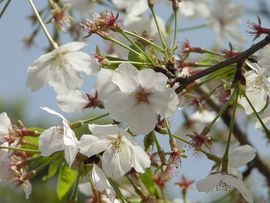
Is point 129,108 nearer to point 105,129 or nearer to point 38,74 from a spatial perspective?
point 105,129

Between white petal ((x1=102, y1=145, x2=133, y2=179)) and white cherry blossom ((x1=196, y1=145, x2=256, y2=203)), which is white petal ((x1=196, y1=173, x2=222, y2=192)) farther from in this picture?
white petal ((x1=102, y1=145, x2=133, y2=179))

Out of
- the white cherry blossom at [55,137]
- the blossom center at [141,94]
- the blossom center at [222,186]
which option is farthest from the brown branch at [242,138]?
the white cherry blossom at [55,137]

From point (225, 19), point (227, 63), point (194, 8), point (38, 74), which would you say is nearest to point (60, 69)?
point (38, 74)

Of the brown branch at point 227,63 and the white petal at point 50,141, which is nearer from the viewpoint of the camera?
the brown branch at point 227,63

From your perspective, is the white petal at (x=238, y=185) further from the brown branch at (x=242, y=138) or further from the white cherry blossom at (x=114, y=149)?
the brown branch at (x=242, y=138)

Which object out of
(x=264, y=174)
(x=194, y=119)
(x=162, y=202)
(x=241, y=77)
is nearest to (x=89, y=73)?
(x=241, y=77)

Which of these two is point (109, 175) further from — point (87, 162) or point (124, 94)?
point (124, 94)

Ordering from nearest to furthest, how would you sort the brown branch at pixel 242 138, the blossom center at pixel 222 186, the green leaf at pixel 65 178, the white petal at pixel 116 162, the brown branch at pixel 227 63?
the brown branch at pixel 227 63 < the white petal at pixel 116 162 < the blossom center at pixel 222 186 < the green leaf at pixel 65 178 < the brown branch at pixel 242 138

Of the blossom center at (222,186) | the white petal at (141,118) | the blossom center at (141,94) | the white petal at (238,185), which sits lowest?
the blossom center at (222,186)
